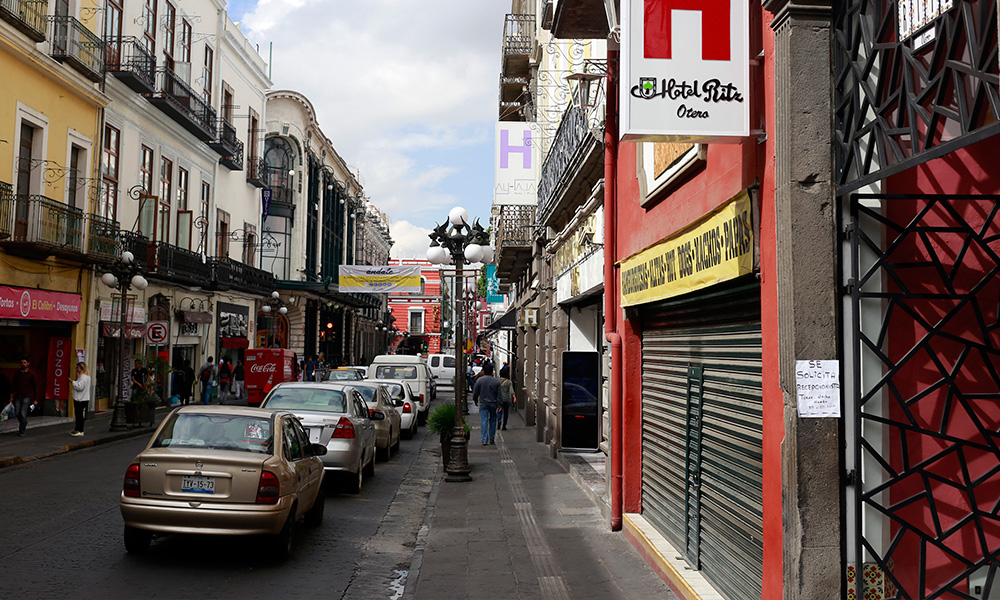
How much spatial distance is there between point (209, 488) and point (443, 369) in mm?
37058

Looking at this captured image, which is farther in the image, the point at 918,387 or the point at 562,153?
the point at 562,153

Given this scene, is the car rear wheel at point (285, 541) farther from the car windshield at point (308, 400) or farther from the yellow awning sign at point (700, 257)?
the car windshield at point (308, 400)

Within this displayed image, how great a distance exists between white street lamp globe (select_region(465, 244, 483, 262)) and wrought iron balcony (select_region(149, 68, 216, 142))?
53.3 feet

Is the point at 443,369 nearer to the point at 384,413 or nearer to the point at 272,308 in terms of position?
the point at 272,308

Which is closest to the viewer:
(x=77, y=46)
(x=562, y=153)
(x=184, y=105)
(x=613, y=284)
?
(x=613, y=284)

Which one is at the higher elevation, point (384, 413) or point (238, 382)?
point (384, 413)

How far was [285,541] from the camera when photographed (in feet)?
27.6

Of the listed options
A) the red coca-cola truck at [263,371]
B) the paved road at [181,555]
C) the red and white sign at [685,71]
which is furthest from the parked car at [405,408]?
the red and white sign at [685,71]

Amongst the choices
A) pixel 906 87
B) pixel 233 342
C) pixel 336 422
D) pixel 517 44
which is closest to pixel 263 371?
pixel 233 342

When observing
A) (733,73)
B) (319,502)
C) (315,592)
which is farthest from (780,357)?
(319,502)

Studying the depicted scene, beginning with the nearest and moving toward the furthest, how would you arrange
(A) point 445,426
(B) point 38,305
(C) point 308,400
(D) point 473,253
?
1. (C) point 308,400
2. (A) point 445,426
3. (D) point 473,253
4. (B) point 38,305

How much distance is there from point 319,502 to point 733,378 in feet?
18.5

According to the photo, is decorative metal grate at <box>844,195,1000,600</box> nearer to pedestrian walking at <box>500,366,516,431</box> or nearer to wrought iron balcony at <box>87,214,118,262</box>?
pedestrian walking at <box>500,366,516,431</box>

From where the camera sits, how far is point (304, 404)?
13.7 meters
